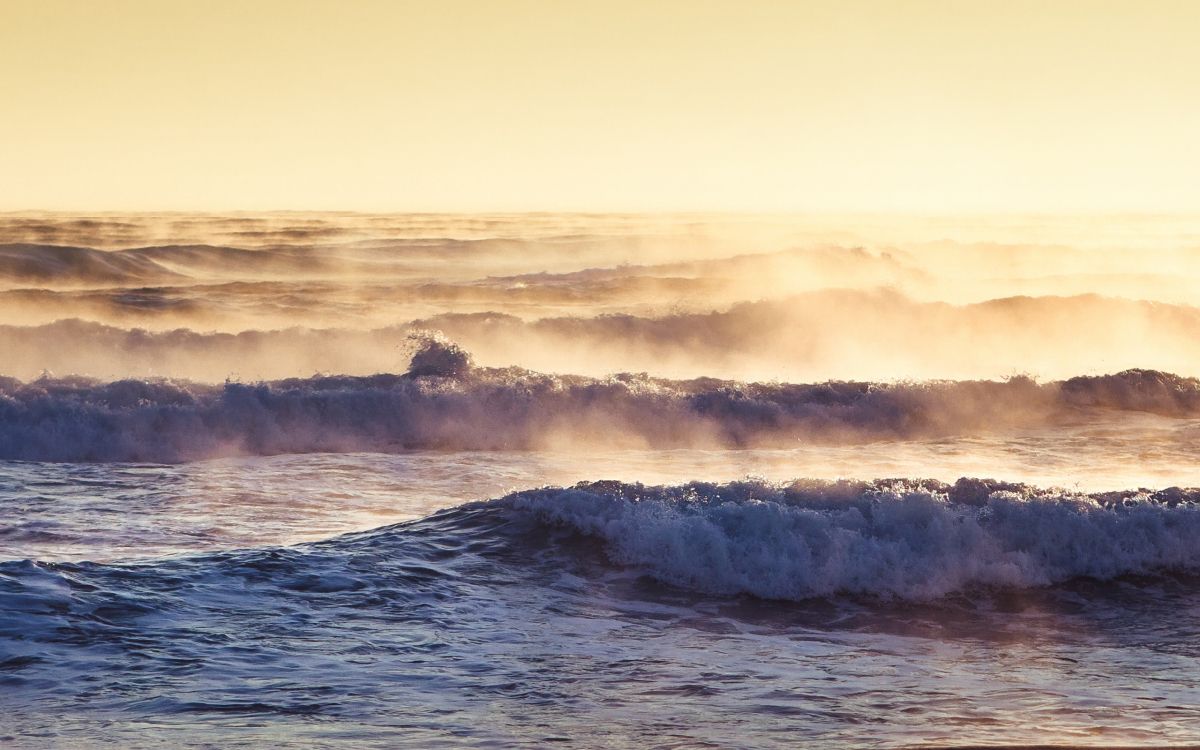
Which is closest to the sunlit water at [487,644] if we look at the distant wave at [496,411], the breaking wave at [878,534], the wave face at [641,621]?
the wave face at [641,621]

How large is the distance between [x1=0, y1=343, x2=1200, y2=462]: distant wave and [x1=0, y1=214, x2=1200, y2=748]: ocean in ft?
0.22

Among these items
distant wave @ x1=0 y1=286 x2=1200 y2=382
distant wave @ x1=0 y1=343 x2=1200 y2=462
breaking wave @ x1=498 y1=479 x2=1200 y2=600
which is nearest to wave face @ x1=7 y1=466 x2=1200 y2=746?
breaking wave @ x1=498 y1=479 x2=1200 y2=600

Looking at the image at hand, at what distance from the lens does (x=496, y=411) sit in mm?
19828

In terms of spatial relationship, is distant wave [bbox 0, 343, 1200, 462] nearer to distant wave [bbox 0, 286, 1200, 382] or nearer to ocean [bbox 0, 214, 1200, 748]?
ocean [bbox 0, 214, 1200, 748]

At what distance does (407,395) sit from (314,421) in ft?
5.15

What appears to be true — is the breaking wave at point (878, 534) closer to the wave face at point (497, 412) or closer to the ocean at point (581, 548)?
the ocean at point (581, 548)

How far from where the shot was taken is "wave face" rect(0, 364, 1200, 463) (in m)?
17.7

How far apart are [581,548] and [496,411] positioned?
891 centimetres

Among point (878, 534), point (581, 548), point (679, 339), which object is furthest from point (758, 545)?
point (679, 339)

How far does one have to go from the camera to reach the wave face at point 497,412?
1769 centimetres

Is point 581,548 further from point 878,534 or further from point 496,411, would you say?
point 496,411

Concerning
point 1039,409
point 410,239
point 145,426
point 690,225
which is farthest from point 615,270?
point 145,426

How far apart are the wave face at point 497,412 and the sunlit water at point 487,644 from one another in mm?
4591

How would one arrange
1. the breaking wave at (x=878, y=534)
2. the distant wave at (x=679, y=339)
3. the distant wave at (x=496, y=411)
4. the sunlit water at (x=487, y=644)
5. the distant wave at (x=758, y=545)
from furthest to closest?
the distant wave at (x=679, y=339)
the distant wave at (x=496, y=411)
the breaking wave at (x=878, y=534)
the distant wave at (x=758, y=545)
the sunlit water at (x=487, y=644)
